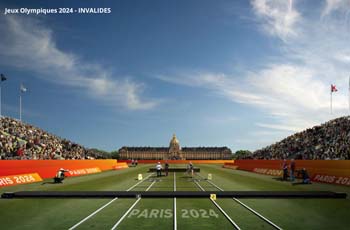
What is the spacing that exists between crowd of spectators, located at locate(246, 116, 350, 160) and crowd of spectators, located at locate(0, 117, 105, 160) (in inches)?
1274

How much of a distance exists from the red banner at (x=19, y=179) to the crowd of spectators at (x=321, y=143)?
96.5 feet

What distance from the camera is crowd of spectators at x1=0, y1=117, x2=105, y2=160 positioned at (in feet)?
136

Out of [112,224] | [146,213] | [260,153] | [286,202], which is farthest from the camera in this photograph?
[260,153]

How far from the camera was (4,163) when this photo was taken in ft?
97.6

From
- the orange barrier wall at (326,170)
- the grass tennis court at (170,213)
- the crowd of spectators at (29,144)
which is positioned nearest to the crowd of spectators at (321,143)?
the orange barrier wall at (326,170)

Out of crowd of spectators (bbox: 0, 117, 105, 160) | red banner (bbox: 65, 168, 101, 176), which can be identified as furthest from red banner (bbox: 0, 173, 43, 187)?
red banner (bbox: 65, 168, 101, 176)

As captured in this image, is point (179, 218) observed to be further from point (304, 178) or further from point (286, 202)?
point (304, 178)

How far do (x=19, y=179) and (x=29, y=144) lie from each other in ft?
54.4

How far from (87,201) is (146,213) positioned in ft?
17.3

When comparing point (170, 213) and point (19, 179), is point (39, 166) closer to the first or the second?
point (19, 179)

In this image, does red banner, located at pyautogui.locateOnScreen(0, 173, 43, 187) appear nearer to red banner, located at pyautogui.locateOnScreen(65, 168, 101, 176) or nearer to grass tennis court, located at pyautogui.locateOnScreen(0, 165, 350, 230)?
red banner, located at pyautogui.locateOnScreen(65, 168, 101, 176)

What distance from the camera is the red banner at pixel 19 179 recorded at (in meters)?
29.3

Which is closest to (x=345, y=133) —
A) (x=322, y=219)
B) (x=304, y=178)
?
(x=304, y=178)

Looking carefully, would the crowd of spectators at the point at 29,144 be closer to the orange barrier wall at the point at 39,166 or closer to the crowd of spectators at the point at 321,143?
the orange barrier wall at the point at 39,166
